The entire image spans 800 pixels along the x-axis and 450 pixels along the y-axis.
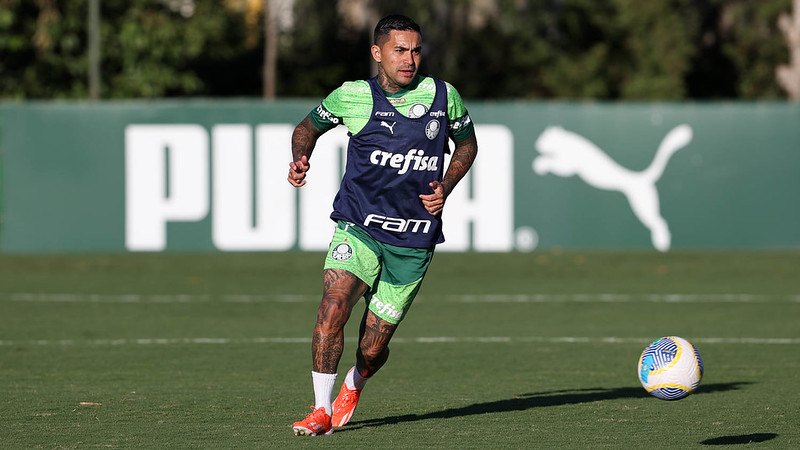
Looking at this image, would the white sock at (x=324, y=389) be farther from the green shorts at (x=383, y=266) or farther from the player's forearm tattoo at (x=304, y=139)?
the player's forearm tattoo at (x=304, y=139)

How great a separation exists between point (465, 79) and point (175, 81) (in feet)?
33.2

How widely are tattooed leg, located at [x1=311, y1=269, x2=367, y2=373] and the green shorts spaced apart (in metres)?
0.11

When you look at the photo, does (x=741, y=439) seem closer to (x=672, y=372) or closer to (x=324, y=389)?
(x=672, y=372)

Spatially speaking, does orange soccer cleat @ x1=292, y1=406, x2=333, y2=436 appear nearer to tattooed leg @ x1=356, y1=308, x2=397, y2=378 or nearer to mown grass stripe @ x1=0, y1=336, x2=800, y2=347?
tattooed leg @ x1=356, y1=308, x2=397, y2=378

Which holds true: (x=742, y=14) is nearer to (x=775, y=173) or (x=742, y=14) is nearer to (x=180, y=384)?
(x=775, y=173)

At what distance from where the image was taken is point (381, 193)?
342 inches

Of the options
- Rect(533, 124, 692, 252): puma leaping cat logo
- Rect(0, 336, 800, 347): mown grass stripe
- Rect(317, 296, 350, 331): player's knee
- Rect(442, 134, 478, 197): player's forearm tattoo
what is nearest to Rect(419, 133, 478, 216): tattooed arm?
Rect(442, 134, 478, 197): player's forearm tattoo

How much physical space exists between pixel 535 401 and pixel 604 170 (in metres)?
13.4

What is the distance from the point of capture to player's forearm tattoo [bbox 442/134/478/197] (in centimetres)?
880

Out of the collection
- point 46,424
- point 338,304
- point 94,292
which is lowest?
point 94,292

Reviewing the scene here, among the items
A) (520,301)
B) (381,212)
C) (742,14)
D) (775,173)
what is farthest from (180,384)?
(742,14)

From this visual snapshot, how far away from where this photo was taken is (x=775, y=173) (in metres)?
23.1

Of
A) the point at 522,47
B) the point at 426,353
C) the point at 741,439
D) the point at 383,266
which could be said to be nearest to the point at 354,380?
the point at 383,266

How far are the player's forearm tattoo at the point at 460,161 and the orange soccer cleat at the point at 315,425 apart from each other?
1.41 metres
